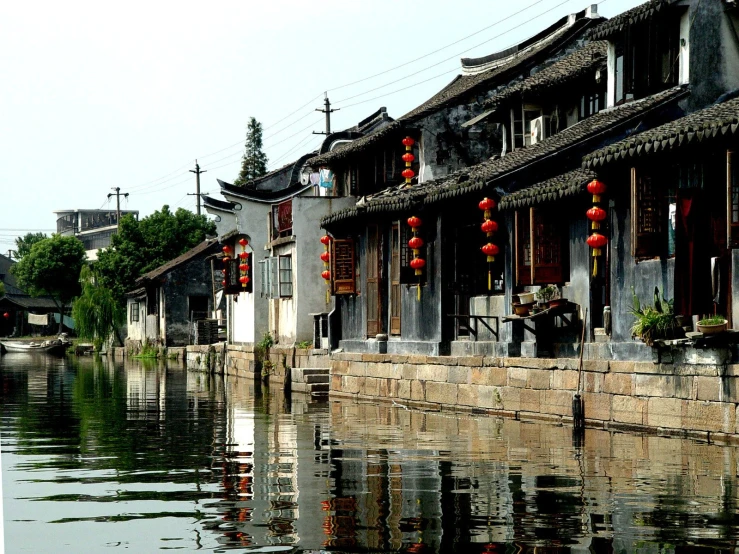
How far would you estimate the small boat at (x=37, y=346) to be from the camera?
2950 inches

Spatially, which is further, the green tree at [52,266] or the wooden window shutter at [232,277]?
the green tree at [52,266]

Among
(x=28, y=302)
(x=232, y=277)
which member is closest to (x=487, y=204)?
(x=232, y=277)

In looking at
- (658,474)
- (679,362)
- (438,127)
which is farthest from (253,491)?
(438,127)

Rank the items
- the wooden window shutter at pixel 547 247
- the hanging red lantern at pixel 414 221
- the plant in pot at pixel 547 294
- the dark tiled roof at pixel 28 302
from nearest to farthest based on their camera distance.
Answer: the wooden window shutter at pixel 547 247 → the plant in pot at pixel 547 294 → the hanging red lantern at pixel 414 221 → the dark tiled roof at pixel 28 302

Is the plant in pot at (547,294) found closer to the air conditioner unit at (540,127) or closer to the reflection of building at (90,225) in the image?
the air conditioner unit at (540,127)

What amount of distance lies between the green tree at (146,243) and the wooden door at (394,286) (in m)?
42.7

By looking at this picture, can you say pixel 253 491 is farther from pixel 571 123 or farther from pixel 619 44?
pixel 571 123

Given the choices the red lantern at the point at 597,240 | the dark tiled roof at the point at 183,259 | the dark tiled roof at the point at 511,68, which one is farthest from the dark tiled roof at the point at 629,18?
the dark tiled roof at the point at 183,259

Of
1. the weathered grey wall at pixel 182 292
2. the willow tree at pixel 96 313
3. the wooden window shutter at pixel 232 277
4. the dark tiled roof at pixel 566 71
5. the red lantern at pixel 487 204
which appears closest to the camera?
the red lantern at pixel 487 204

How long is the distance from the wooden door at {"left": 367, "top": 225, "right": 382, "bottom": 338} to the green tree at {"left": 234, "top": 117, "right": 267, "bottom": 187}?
47.6m

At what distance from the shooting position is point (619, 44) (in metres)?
22.7

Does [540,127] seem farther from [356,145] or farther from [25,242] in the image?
[25,242]

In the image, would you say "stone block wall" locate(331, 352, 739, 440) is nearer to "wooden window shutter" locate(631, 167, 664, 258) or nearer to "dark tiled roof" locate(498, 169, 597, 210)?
"wooden window shutter" locate(631, 167, 664, 258)

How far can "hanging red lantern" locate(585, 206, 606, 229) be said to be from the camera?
1897 centimetres
